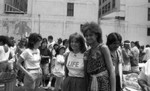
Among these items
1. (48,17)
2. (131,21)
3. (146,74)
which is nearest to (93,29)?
(146,74)

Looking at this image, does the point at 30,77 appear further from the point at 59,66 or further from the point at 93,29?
the point at 59,66

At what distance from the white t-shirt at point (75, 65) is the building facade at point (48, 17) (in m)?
24.7

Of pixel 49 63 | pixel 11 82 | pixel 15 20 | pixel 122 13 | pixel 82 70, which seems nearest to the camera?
pixel 82 70

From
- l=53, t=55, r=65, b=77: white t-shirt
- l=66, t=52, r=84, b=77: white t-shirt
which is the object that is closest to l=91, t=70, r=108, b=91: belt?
l=66, t=52, r=84, b=77: white t-shirt

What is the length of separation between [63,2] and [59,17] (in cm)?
234

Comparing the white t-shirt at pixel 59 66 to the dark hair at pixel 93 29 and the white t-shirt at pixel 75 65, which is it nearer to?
the white t-shirt at pixel 75 65

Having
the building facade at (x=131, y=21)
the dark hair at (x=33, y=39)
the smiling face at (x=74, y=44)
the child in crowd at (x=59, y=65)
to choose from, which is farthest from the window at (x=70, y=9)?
the smiling face at (x=74, y=44)

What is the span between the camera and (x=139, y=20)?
30.6 metres

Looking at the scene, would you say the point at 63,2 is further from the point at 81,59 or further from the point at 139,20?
the point at 81,59

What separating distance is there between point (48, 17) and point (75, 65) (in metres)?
25.7

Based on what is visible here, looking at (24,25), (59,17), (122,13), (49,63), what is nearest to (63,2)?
(59,17)

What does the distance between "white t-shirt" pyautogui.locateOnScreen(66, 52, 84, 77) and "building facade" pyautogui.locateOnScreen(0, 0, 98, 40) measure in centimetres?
2466

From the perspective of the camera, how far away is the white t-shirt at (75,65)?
2.95 meters

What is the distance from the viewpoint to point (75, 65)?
117 inches
